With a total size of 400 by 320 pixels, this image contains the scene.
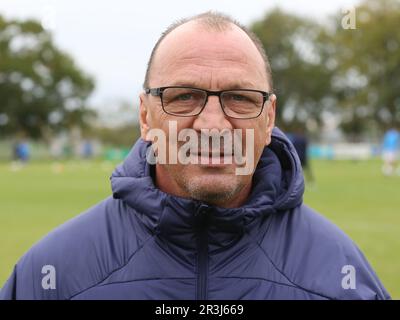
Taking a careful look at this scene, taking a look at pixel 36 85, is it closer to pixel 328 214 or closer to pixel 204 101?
pixel 328 214

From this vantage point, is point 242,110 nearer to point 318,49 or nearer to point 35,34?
point 35,34

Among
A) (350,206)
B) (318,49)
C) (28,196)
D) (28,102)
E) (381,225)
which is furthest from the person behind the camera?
(318,49)

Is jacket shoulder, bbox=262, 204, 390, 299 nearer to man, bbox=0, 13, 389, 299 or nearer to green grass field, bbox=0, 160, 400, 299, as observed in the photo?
man, bbox=0, 13, 389, 299

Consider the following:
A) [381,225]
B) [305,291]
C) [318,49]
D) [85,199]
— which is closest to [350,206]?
[381,225]

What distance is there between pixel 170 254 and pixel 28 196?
1740cm

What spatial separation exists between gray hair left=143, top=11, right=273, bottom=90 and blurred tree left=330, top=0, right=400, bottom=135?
180 ft

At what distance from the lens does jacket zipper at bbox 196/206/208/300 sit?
2.27m

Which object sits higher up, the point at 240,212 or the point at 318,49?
the point at 318,49

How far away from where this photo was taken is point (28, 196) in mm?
19031

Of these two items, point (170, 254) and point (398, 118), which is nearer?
point (170, 254)

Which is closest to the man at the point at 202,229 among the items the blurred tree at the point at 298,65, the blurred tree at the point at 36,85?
the blurred tree at the point at 36,85

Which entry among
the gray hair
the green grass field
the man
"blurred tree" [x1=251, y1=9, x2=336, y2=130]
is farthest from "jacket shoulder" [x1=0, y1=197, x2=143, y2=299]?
"blurred tree" [x1=251, y1=9, x2=336, y2=130]

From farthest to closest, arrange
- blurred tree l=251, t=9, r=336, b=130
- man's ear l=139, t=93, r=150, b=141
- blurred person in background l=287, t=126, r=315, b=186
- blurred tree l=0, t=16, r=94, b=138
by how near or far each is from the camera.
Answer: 1. blurred tree l=251, t=9, r=336, b=130
2. blurred tree l=0, t=16, r=94, b=138
3. blurred person in background l=287, t=126, r=315, b=186
4. man's ear l=139, t=93, r=150, b=141

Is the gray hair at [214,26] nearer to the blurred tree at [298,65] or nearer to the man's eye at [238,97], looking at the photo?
the man's eye at [238,97]
